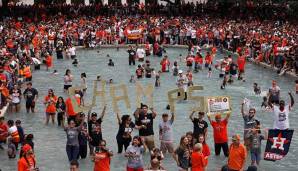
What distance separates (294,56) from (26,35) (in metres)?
18.8

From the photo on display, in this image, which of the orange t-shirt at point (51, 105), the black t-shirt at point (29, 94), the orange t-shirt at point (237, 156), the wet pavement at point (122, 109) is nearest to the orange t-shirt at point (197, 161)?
the orange t-shirt at point (237, 156)

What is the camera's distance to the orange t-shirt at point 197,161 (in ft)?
47.7

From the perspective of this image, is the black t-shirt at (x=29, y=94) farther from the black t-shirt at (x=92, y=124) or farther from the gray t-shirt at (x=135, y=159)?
the gray t-shirt at (x=135, y=159)

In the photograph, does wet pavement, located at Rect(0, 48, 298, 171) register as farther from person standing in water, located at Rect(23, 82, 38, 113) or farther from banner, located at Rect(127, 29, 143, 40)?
banner, located at Rect(127, 29, 143, 40)

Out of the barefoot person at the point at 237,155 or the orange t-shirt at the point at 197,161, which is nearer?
the orange t-shirt at the point at 197,161

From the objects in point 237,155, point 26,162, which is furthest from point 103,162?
point 237,155

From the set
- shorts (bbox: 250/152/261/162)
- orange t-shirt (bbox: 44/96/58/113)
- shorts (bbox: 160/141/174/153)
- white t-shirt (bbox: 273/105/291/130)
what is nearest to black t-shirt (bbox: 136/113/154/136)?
shorts (bbox: 160/141/174/153)

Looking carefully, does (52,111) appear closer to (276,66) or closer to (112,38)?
(276,66)

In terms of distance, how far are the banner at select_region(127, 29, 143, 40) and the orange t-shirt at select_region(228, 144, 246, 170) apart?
115 feet

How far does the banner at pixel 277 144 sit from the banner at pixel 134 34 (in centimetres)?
3359

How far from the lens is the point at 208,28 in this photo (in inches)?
1964

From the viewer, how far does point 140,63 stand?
131ft

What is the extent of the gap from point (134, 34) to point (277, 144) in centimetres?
3373

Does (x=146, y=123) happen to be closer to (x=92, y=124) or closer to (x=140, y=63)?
(x=92, y=124)
